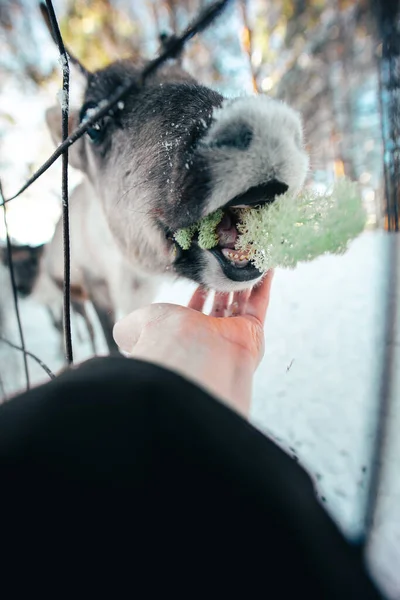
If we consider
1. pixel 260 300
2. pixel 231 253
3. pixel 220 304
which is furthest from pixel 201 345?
pixel 220 304

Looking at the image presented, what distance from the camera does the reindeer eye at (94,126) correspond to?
198cm

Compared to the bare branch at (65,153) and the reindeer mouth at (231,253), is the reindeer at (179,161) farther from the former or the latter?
the bare branch at (65,153)

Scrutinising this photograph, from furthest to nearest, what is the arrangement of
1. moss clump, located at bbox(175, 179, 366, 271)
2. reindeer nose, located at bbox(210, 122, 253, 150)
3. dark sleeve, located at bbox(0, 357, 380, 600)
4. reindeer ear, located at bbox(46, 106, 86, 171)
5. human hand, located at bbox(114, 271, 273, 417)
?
reindeer ear, located at bbox(46, 106, 86, 171) < reindeer nose, located at bbox(210, 122, 253, 150) < moss clump, located at bbox(175, 179, 366, 271) < human hand, located at bbox(114, 271, 273, 417) < dark sleeve, located at bbox(0, 357, 380, 600)

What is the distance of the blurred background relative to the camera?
199cm

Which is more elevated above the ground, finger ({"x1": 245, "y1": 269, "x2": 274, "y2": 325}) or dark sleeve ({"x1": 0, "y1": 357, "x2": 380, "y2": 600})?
finger ({"x1": 245, "y1": 269, "x2": 274, "y2": 325})

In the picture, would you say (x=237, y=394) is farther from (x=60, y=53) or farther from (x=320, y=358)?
(x=320, y=358)

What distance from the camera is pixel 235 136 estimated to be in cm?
113

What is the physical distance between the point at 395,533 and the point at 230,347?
1545mm

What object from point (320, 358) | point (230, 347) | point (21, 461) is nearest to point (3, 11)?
point (230, 347)

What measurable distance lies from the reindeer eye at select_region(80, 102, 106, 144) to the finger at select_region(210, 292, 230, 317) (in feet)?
3.90

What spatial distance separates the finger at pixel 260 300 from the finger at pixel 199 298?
23cm

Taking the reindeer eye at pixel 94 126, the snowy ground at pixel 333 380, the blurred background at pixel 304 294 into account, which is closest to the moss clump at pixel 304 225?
the blurred background at pixel 304 294

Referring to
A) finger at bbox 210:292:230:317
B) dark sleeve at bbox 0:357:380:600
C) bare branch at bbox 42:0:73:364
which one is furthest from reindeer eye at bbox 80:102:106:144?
dark sleeve at bbox 0:357:380:600

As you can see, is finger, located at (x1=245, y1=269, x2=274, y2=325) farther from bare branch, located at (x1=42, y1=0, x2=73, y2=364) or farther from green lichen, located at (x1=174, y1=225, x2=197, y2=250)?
bare branch, located at (x1=42, y1=0, x2=73, y2=364)
